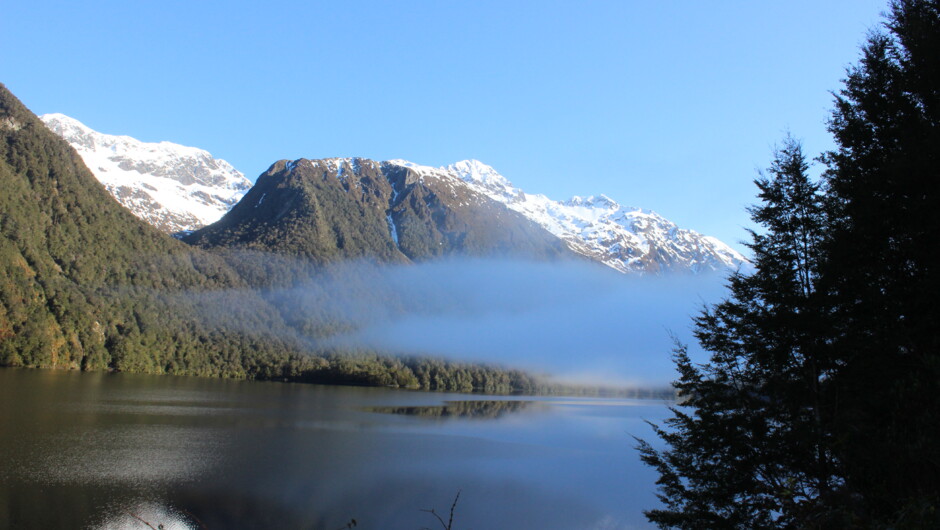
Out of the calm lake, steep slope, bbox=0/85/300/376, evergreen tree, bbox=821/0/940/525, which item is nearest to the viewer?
evergreen tree, bbox=821/0/940/525

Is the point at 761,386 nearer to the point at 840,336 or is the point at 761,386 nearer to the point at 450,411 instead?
the point at 840,336

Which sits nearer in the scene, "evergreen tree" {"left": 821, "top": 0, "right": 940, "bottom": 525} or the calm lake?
"evergreen tree" {"left": 821, "top": 0, "right": 940, "bottom": 525}

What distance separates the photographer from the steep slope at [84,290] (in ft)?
406

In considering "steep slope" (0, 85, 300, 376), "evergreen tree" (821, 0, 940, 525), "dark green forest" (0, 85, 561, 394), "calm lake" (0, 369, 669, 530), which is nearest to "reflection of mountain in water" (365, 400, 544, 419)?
"calm lake" (0, 369, 669, 530)

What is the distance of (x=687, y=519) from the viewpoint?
14898mm

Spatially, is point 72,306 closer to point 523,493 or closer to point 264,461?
point 264,461

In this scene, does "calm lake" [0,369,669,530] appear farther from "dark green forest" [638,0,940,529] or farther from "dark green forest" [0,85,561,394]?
"dark green forest" [0,85,561,394]

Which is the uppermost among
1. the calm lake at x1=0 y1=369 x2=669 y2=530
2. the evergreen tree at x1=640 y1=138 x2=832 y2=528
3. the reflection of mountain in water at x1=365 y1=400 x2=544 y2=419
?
the evergreen tree at x1=640 y1=138 x2=832 y2=528

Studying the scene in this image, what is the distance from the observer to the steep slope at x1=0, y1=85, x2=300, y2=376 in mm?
123688

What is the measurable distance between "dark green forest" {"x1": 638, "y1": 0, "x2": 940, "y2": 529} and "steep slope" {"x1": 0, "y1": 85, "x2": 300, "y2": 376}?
437ft

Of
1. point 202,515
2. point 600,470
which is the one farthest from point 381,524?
point 600,470

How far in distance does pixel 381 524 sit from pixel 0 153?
203 meters

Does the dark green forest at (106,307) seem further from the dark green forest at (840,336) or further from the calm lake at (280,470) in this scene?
the dark green forest at (840,336)

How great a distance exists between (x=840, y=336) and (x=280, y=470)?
132ft
